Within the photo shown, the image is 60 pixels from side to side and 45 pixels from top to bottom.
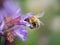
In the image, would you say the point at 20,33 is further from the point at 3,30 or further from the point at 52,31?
the point at 52,31

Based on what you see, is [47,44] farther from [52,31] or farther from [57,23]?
[57,23]

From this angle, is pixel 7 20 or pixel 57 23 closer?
pixel 7 20

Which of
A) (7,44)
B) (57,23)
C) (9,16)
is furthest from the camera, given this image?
(57,23)


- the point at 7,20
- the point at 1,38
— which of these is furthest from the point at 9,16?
the point at 1,38

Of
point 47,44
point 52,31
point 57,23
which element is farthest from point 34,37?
point 57,23

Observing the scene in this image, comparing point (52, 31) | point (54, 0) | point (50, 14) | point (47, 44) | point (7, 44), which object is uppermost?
point (54, 0)

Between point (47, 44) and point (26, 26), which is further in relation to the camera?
point (47, 44)

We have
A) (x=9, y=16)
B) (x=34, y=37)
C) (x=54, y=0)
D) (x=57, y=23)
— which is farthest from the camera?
(x=54, y=0)

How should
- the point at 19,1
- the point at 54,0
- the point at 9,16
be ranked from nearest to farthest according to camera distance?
the point at 9,16, the point at 19,1, the point at 54,0

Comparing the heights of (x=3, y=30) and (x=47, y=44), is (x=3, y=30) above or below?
below
